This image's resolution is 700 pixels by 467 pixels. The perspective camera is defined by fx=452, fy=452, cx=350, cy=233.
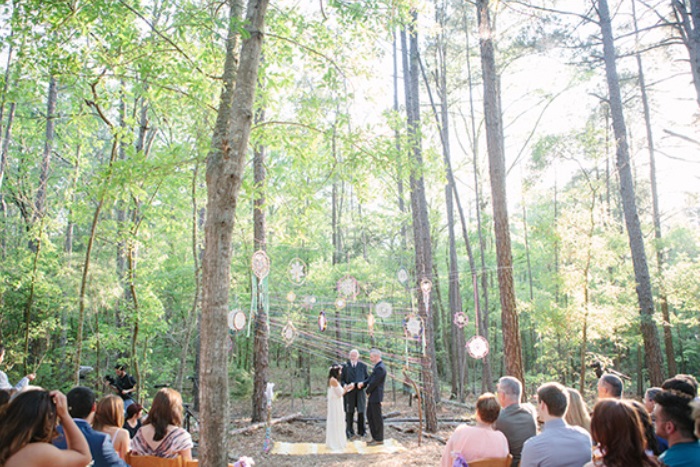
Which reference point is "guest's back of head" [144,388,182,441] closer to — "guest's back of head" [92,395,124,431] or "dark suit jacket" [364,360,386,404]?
"guest's back of head" [92,395,124,431]

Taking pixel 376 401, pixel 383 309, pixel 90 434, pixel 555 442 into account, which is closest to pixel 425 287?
pixel 383 309

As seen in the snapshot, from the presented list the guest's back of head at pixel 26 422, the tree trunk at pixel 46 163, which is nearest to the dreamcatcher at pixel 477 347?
the guest's back of head at pixel 26 422

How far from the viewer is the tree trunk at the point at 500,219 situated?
693cm

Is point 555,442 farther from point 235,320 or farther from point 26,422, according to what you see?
point 235,320

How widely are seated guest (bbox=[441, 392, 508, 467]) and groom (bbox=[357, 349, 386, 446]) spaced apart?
18.1 ft

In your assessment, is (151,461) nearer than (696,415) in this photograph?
No

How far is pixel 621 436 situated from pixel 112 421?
316cm

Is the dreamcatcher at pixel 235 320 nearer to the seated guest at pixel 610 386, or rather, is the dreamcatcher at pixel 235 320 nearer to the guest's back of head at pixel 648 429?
the seated guest at pixel 610 386

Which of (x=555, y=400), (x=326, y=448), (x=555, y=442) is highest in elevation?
(x=555, y=400)

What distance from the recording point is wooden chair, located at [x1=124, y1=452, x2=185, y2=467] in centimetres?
318

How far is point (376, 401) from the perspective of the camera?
8.76 meters

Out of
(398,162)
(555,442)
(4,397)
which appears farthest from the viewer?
(398,162)

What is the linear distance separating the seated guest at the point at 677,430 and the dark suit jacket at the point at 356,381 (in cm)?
756

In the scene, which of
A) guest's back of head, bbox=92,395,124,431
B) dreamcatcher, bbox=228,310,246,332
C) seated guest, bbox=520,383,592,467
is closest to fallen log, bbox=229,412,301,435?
dreamcatcher, bbox=228,310,246,332
